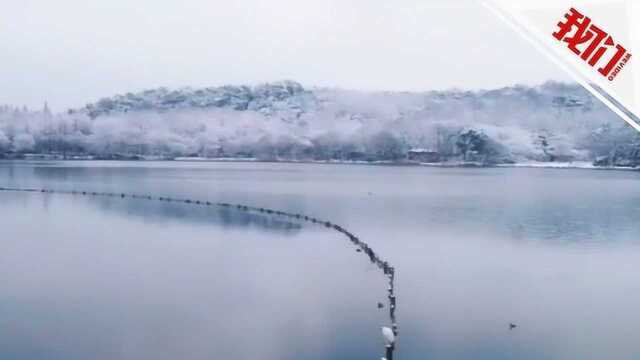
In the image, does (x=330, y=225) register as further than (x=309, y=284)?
Yes

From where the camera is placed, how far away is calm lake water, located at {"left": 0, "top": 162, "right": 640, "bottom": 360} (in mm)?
5535

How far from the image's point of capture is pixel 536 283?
8.03m

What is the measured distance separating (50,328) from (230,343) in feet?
5.63

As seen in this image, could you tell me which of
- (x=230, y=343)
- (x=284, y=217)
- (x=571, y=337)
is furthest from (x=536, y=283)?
(x=284, y=217)

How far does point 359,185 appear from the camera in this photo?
994 inches

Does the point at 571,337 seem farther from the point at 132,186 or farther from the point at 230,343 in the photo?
the point at 132,186

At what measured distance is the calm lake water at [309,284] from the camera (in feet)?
18.2

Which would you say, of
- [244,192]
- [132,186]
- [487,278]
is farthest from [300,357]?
[132,186]

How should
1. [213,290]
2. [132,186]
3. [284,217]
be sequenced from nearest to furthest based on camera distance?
[213,290] → [284,217] → [132,186]

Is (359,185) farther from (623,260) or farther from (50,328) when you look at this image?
(50,328)

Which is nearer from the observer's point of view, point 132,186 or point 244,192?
point 244,192

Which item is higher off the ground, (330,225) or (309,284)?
(330,225)

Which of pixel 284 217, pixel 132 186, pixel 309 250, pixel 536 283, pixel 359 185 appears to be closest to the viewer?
pixel 536 283

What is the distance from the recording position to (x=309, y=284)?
303 inches
